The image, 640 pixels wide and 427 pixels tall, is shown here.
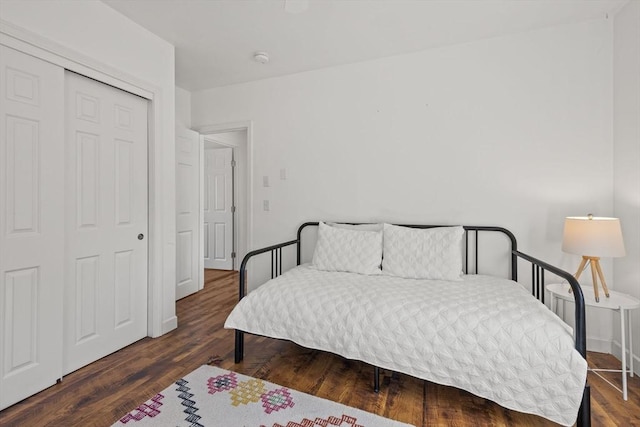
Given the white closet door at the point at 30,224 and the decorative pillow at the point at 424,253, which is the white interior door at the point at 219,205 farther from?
the decorative pillow at the point at 424,253

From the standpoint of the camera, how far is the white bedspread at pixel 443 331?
4.52 feet

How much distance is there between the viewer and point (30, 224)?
1.69 metres

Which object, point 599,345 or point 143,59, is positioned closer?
point 599,345

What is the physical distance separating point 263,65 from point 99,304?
2410 mm

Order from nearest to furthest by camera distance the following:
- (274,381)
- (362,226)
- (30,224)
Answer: (30,224), (274,381), (362,226)

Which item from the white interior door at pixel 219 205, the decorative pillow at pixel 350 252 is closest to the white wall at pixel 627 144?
the decorative pillow at pixel 350 252

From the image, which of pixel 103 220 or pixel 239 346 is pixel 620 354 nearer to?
pixel 239 346

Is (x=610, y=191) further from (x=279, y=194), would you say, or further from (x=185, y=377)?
(x=185, y=377)

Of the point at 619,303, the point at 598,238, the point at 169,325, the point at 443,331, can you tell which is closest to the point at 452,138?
the point at 598,238

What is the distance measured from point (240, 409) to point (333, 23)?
8.37ft

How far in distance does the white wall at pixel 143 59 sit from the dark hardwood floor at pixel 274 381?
463 millimetres

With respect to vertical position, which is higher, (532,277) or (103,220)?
(103,220)

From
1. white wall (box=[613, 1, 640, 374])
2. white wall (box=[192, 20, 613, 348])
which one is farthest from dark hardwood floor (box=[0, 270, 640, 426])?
white wall (box=[192, 20, 613, 348])

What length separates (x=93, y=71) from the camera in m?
2.00
